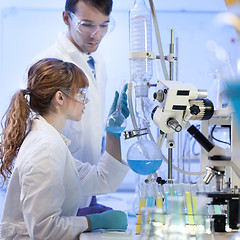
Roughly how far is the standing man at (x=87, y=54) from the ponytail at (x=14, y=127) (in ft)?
2.20

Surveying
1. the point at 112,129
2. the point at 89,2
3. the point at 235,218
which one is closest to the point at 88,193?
the point at 112,129

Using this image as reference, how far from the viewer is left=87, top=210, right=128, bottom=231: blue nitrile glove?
152 centimetres

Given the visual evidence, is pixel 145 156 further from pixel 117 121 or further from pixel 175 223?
pixel 175 223

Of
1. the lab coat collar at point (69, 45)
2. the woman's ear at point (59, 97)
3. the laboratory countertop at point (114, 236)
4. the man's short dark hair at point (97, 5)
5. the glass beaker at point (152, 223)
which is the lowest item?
the laboratory countertop at point (114, 236)

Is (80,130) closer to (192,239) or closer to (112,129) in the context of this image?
(112,129)

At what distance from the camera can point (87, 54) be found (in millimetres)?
2691

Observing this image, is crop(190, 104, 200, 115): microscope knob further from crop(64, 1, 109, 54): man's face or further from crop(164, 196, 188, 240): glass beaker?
crop(64, 1, 109, 54): man's face

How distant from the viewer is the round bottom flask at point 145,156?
1.56 metres

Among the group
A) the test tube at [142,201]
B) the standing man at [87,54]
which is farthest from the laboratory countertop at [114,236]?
the standing man at [87,54]

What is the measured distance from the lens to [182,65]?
5.23 meters

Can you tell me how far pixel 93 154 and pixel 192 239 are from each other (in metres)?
1.44

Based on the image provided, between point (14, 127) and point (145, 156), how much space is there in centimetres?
59

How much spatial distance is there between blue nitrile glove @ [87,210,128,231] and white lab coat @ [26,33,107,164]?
101cm

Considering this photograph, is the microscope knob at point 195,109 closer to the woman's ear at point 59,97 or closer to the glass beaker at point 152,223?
the glass beaker at point 152,223
